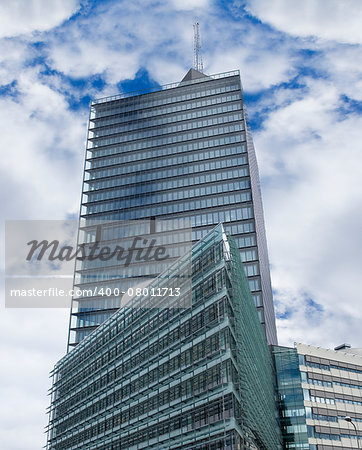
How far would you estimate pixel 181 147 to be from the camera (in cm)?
14488

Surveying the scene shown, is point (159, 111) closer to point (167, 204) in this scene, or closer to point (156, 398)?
point (167, 204)

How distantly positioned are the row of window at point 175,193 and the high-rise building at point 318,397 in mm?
45709

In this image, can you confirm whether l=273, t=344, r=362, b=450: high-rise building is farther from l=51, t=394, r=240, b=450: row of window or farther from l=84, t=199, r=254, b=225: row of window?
l=84, t=199, r=254, b=225: row of window

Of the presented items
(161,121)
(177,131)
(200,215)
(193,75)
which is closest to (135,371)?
(200,215)

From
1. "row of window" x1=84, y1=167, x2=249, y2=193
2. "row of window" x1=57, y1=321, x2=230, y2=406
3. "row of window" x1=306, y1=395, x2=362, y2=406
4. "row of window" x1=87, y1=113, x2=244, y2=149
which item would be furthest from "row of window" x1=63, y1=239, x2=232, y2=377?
"row of window" x1=87, y1=113, x2=244, y2=149

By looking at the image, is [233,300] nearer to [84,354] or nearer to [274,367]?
[84,354]

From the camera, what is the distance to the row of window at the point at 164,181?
5344 inches

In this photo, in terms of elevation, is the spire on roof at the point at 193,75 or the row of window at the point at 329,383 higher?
the spire on roof at the point at 193,75

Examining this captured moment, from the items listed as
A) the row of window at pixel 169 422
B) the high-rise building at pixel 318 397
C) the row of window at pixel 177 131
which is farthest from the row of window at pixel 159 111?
the row of window at pixel 169 422

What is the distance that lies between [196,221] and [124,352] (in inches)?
2444

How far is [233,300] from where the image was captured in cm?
5419

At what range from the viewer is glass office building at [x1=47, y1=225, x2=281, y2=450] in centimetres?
4991

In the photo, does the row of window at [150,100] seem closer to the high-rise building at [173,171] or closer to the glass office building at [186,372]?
the high-rise building at [173,171]

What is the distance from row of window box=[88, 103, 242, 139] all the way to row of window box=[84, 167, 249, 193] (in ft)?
53.0
